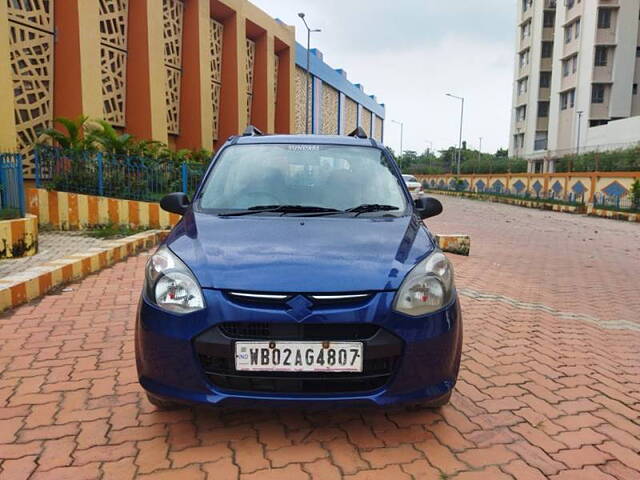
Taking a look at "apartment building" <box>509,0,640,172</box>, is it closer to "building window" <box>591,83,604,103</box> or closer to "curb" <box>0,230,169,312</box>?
"building window" <box>591,83,604,103</box>

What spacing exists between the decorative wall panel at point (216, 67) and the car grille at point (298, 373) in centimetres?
2135

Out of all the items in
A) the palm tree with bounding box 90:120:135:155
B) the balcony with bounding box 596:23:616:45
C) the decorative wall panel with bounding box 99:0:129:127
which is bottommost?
the palm tree with bounding box 90:120:135:155

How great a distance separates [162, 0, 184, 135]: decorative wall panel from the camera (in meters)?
19.0

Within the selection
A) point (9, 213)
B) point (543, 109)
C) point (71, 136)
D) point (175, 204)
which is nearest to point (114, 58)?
point (71, 136)

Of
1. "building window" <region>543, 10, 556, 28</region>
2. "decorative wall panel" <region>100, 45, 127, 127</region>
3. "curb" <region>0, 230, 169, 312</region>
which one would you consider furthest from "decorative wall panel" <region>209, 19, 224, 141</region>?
"building window" <region>543, 10, 556, 28</region>

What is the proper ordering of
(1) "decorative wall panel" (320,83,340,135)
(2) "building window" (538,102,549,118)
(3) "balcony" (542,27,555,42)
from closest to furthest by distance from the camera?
(1) "decorative wall panel" (320,83,340,135) < (3) "balcony" (542,27,555,42) < (2) "building window" (538,102,549,118)

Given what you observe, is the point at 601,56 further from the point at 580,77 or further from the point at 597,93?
the point at 597,93

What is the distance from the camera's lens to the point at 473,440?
107 inches

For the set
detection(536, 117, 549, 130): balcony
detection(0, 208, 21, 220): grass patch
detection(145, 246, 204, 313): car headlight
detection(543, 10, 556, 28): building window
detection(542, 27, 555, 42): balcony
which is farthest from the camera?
detection(536, 117, 549, 130): balcony

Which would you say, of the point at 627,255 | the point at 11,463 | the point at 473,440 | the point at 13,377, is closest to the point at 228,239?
the point at 11,463

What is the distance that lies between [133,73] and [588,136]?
3978 centimetres

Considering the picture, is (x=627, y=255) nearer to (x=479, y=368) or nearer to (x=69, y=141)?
(x=479, y=368)

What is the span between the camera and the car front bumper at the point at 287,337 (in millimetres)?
2352

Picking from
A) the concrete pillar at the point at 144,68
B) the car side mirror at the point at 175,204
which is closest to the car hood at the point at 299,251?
the car side mirror at the point at 175,204
